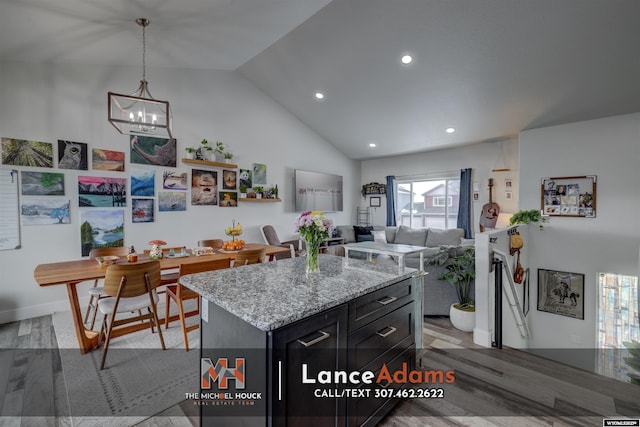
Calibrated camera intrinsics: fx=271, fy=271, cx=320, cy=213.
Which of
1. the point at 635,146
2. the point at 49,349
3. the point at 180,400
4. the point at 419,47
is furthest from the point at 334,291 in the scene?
the point at 635,146

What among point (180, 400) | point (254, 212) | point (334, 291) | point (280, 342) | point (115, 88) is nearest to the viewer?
point (280, 342)

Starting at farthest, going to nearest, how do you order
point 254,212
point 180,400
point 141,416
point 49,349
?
point 254,212 < point 49,349 < point 180,400 < point 141,416

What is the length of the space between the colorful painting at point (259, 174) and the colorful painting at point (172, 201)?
53.7 inches

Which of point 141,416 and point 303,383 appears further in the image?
point 141,416

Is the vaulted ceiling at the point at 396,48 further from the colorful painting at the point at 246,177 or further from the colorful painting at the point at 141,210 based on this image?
the colorful painting at the point at 141,210

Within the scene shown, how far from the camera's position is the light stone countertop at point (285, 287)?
1111 mm

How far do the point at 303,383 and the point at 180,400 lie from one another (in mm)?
1290

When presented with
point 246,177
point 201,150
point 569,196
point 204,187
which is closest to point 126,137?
point 201,150

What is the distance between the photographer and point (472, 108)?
14.8 ft

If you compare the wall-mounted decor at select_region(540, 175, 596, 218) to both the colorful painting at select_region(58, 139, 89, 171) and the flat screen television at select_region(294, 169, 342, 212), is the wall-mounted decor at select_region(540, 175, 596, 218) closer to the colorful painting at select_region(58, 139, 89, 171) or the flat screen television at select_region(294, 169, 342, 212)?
the flat screen television at select_region(294, 169, 342, 212)

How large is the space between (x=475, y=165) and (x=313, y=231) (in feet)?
18.1

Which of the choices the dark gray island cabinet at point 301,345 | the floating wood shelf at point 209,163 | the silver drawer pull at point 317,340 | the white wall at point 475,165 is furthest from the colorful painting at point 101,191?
the white wall at point 475,165

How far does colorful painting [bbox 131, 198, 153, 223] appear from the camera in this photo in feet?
12.9

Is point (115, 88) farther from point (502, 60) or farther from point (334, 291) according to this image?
point (502, 60)
